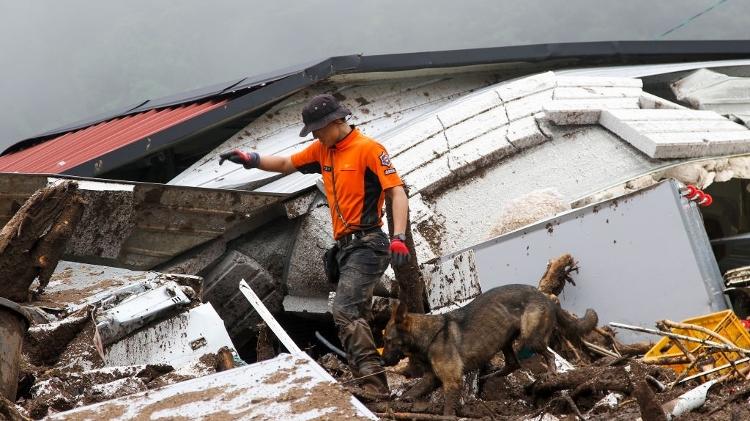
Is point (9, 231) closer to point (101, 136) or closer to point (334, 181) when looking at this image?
point (334, 181)

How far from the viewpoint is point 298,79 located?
11.1 m

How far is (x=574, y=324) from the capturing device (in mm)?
6488

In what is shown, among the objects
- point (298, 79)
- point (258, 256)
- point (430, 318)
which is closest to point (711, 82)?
point (298, 79)

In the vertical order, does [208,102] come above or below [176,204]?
above

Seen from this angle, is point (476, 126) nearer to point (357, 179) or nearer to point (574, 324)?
point (357, 179)

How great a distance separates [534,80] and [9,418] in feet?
23.5

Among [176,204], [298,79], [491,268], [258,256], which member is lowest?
[491,268]

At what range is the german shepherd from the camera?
5723 mm

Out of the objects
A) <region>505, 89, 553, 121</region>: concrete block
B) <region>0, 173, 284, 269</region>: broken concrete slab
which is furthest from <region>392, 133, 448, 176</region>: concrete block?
<region>0, 173, 284, 269</region>: broken concrete slab

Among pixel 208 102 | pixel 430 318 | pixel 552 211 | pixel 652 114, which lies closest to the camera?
pixel 430 318

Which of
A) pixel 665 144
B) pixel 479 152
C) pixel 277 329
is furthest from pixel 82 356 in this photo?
pixel 665 144

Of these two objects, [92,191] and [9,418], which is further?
[92,191]

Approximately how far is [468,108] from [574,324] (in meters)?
3.88

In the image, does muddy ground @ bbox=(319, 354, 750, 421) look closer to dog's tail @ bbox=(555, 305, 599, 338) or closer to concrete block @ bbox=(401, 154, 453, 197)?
dog's tail @ bbox=(555, 305, 599, 338)
